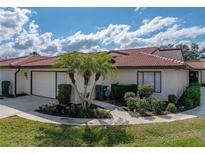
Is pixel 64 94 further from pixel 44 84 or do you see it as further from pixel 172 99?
pixel 172 99

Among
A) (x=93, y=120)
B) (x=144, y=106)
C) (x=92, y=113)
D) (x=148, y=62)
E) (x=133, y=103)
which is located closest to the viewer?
(x=93, y=120)

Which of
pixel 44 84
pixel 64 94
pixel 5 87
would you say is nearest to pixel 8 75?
pixel 5 87

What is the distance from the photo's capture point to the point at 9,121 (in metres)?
11.1

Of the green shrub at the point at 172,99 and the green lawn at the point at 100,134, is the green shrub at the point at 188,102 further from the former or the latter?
the green lawn at the point at 100,134

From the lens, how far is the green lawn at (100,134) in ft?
28.3

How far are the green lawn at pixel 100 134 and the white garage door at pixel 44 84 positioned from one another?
6419mm

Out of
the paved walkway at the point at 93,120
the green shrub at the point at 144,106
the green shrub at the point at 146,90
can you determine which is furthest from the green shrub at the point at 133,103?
the green shrub at the point at 146,90

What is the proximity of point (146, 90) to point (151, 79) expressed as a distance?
61.2 inches

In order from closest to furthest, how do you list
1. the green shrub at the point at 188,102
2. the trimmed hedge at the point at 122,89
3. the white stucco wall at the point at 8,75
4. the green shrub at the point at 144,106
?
1. the green shrub at the point at 144,106
2. the green shrub at the point at 188,102
3. the trimmed hedge at the point at 122,89
4. the white stucco wall at the point at 8,75

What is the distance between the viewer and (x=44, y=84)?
18188mm

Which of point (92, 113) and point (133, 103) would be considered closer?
point (92, 113)

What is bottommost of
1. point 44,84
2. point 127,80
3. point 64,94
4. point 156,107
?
point 156,107

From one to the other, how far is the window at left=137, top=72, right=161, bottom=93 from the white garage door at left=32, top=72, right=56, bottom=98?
5.82m

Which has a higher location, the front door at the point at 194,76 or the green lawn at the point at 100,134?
the front door at the point at 194,76
